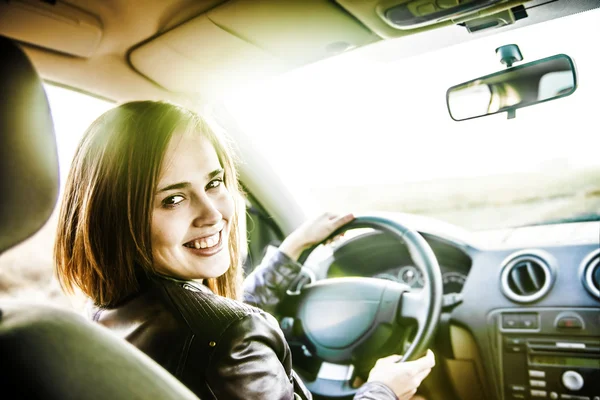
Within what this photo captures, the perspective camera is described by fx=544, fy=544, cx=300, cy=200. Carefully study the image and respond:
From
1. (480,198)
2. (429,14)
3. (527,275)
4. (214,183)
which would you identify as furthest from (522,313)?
(480,198)

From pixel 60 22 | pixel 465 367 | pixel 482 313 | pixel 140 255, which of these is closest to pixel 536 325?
pixel 482 313

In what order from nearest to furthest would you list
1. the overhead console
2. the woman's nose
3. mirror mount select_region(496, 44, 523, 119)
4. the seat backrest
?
the seat backrest < the woman's nose < the overhead console < mirror mount select_region(496, 44, 523, 119)

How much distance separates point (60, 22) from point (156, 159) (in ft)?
2.86

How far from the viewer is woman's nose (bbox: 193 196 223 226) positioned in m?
1.74

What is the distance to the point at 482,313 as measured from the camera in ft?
7.44

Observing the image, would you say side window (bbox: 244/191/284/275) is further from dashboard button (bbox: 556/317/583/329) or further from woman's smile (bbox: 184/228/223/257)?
dashboard button (bbox: 556/317/583/329)

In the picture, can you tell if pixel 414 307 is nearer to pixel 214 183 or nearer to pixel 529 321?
pixel 529 321

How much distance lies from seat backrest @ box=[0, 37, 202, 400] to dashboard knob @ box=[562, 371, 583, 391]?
1.62 metres

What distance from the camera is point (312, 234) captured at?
259 centimetres

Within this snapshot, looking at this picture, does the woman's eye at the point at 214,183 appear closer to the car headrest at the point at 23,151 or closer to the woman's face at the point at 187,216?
the woman's face at the point at 187,216

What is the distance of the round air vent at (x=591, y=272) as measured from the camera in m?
2.04

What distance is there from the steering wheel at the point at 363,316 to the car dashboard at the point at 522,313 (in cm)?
18

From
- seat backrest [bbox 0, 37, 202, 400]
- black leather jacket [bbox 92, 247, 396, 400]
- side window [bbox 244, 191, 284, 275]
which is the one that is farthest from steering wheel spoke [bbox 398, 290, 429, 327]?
seat backrest [bbox 0, 37, 202, 400]

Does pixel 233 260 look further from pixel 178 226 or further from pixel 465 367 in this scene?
pixel 465 367
